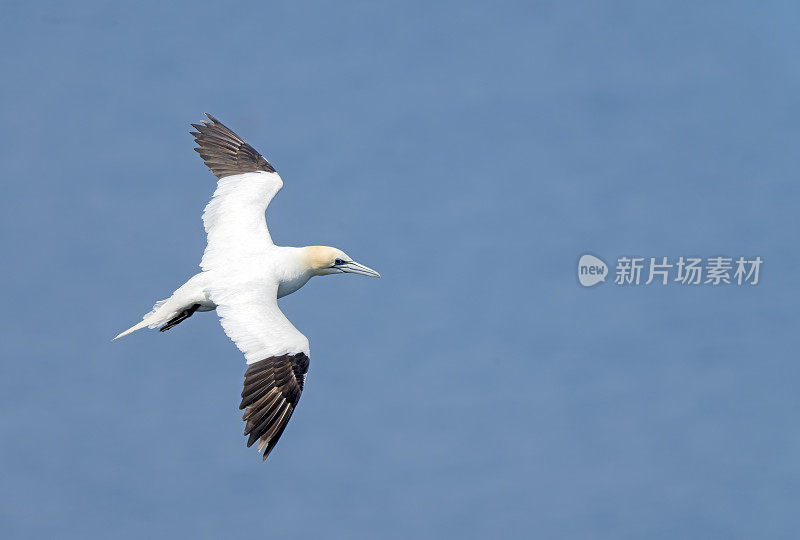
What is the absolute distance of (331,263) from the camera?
2630cm

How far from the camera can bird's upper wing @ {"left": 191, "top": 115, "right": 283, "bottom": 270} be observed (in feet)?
84.8

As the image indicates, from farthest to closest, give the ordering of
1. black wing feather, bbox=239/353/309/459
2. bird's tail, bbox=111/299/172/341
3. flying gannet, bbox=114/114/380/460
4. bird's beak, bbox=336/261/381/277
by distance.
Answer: bird's beak, bbox=336/261/381/277
bird's tail, bbox=111/299/172/341
flying gannet, bbox=114/114/380/460
black wing feather, bbox=239/353/309/459

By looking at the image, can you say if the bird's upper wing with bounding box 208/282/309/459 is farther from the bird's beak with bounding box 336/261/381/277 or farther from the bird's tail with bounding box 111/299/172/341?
the bird's beak with bounding box 336/261/381/277

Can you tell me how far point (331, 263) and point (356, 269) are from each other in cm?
60

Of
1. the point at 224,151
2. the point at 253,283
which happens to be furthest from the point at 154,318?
the point at 224,151

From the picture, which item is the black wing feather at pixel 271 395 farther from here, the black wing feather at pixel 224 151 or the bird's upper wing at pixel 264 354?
the black wing feather at pixel 224 151

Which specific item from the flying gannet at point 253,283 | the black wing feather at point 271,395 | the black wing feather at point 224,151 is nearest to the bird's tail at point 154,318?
the flying gannet at point 253,283

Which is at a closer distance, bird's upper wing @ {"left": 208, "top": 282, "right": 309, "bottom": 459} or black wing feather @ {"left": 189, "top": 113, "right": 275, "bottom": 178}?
bird's upper wing @ {"left": 208, "top": 282, "right": 309, "bottom": 459}

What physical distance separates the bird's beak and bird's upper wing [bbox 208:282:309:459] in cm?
260

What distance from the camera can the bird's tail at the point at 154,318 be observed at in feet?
80.2

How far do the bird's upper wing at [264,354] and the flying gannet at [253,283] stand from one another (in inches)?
0.7

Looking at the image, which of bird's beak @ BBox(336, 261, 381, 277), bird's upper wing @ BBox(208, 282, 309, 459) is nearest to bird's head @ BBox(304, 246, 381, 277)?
bird's beak @ BBox(336, 261, 381, 277)

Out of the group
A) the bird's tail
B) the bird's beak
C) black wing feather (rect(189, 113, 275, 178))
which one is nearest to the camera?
the bird's tail

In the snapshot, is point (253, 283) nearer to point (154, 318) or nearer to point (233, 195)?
point (154, 318)
